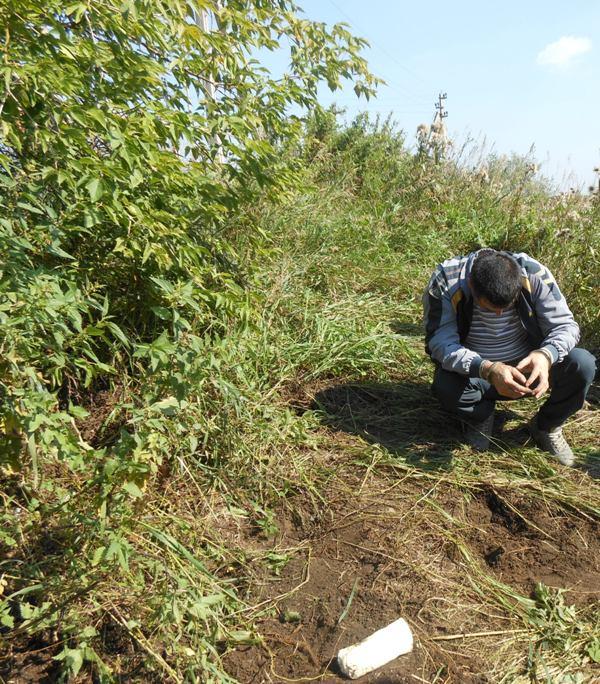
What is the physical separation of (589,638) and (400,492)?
96 centimetres

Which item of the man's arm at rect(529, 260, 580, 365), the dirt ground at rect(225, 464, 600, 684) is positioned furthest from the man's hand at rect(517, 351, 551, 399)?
the dirt ground at rect(225, 464, 600, 684)

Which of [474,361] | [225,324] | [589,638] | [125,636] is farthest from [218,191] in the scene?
[589,638]

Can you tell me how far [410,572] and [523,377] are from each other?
1.03 m

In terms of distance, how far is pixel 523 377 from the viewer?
2834 mm

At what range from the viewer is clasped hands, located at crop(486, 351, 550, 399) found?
2.81m

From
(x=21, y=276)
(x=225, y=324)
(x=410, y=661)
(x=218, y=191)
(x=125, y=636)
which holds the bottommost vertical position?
(x=125, y=636)

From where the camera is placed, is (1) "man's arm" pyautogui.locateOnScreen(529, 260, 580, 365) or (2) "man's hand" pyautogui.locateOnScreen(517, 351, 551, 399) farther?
(1) "man's arm" pyautogui.locateOnScreen(529, 260, 580, 365)

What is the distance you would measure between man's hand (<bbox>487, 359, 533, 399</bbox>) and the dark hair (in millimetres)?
297

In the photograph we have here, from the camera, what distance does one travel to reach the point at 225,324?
3.12 m

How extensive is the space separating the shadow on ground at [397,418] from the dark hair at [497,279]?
2.78ft

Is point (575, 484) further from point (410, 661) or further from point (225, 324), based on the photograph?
point (225, 324)

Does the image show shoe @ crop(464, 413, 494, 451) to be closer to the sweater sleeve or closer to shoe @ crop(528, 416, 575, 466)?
shoe @ crop(528, 416, 575, 466)

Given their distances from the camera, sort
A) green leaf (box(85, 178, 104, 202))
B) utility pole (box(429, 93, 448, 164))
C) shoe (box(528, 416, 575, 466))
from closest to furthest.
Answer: green leaf (box(85, 178, 104, 202))
shoe (box(528, 416, 575, 466))
utility pole (box(429, 93, 448, 164))

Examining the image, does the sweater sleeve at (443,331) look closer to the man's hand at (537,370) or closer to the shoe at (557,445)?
the man's hand at (537,370)
